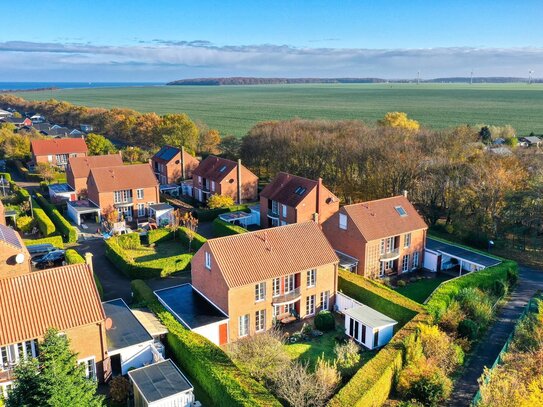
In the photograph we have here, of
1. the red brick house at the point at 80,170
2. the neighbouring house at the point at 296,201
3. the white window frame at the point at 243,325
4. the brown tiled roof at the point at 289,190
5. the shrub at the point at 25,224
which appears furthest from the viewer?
the red brick house at the point at 80,170

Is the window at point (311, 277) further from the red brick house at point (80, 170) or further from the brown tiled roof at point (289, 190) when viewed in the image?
the red brick house at point (80, 170)

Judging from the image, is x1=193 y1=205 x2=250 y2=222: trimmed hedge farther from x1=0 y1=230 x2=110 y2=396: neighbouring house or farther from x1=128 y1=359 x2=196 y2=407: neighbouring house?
x1=128 y1=359 x2=196 y2=407: neighbouring house

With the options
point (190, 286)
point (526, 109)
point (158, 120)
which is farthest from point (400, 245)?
point (526, 109)

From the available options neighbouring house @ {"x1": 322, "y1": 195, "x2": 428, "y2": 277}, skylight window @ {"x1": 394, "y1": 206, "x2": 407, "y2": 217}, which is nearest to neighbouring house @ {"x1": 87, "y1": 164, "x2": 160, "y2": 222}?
neighbouring house @ {"x1": 322, "y1": 195, "x2": 428, "y2": 277}

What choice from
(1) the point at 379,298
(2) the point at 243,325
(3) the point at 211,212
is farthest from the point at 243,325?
(3) the point at 211,212

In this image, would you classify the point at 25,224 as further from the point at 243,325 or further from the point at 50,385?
the point at 50,385

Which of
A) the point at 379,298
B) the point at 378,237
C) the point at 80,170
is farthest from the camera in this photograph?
→ the point at 80,170

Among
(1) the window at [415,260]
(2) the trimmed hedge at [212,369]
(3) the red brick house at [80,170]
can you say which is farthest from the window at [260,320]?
(3) the red brick house at [80,170]
